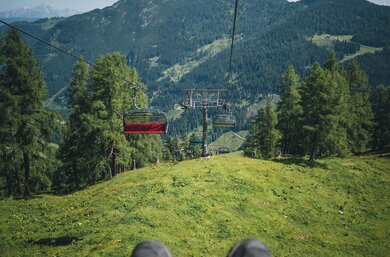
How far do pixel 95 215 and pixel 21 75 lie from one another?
1780cm

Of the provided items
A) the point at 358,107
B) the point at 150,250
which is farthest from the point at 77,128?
the point at 358,107

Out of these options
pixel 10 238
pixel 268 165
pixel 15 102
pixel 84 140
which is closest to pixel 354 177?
pixel 268 165

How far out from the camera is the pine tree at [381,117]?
73.3 m

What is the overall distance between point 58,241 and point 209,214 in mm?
10259

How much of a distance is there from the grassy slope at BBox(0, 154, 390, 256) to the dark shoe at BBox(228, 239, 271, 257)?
549 inches

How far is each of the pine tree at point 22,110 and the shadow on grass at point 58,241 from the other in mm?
15414

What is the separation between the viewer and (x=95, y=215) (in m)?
23.9

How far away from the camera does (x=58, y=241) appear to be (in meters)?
20.6

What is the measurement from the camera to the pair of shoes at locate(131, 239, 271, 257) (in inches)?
224

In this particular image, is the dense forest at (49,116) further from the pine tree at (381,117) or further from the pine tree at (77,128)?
the pine tree at (381,117)

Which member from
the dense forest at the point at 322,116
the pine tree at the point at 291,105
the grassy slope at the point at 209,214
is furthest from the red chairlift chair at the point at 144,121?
the pine tree at the point at 291,105

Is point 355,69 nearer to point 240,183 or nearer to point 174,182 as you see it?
point 240,183

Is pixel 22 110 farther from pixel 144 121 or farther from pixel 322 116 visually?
pixel 322 116

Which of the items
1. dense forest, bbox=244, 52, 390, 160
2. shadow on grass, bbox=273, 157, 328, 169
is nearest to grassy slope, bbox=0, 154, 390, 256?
shadow on grass, bbox=273, 157, 328, 169
